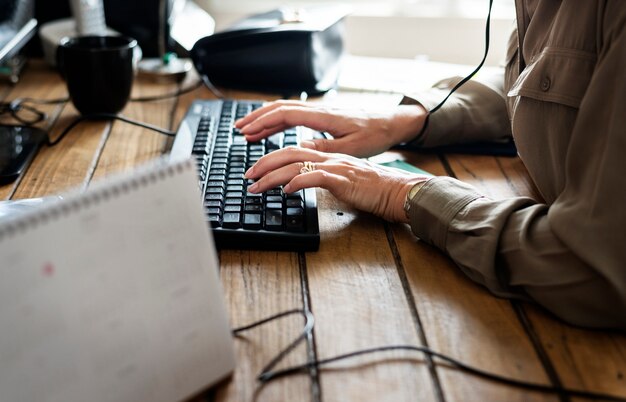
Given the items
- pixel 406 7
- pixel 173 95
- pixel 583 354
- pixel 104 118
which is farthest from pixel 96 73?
pixel 406 7

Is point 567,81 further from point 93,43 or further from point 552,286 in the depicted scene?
point 93,43

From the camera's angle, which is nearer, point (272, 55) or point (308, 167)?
point (308, 167)

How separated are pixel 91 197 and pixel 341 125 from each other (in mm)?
629

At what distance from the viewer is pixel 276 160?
0.86 metres

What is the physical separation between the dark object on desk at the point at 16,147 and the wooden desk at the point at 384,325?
3 cm

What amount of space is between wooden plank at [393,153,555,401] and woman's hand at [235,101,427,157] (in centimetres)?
26

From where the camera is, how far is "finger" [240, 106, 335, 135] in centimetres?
99

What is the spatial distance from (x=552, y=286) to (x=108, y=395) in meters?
0.44

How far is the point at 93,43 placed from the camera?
1.18 m

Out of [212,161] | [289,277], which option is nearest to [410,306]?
[289,277]

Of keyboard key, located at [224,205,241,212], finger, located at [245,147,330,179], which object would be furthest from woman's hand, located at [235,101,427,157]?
keyboard key, located at [224,205,241,212]

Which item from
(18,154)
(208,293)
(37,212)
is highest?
(37,212)

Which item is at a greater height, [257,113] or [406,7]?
[257,113]

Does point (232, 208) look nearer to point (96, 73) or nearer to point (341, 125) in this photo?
point (341, 125)
